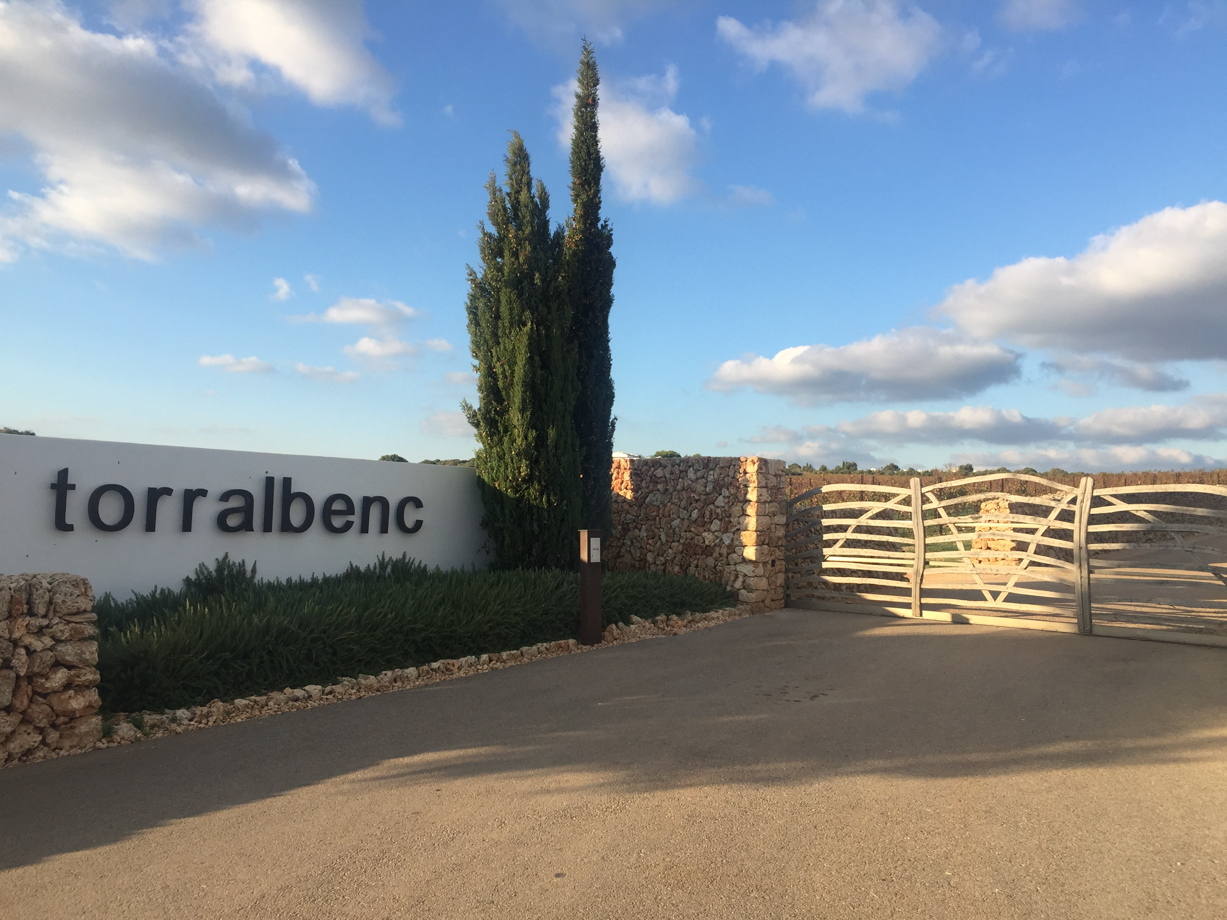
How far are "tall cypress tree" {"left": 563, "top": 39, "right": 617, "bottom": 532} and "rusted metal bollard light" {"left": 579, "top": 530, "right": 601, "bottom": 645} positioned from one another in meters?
2.51

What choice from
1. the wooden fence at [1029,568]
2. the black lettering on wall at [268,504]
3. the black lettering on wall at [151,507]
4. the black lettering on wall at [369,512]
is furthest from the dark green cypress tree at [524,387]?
the black lettering on wall at [151,507]

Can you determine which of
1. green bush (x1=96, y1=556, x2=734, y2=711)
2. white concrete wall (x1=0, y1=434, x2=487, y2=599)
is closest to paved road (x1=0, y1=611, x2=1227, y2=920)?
green bush (x1=96, y1=556, x2=734, y2=711)

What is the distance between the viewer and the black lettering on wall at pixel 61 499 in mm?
8438

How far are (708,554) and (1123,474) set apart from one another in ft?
63.4

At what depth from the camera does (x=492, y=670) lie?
326 inches

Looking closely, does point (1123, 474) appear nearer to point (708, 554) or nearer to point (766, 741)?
point (708, 554)

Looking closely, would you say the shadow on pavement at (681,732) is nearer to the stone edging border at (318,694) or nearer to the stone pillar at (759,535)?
the stone edging border at (318,694)

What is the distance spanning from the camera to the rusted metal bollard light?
9570 millimetres

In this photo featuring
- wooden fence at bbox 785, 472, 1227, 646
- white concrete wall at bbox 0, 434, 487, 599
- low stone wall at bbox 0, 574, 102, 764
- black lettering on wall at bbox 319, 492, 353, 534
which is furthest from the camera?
black lettering on wall at bbox 319, 492, 353, 534

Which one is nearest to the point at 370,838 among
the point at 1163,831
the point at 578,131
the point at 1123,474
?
the point at 1163,831

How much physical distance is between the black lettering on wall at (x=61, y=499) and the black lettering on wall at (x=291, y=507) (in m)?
2.24

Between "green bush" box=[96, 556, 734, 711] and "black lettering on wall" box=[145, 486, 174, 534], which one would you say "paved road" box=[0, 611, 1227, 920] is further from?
"black lettering on wall" box=[145, 486, 174, 534]

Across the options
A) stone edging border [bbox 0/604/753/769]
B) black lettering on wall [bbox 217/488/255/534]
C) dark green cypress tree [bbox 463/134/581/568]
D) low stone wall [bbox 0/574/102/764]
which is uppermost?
dark green cypress tree [bbox 463/134/581/568]

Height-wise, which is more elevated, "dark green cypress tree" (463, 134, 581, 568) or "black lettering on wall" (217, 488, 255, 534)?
"dark green cypress tree" (463, 134, 581, 568)
